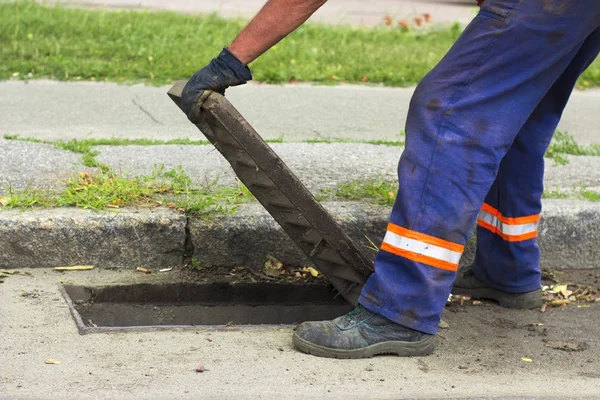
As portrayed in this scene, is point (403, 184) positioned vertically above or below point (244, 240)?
above

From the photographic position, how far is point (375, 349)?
9.92ft

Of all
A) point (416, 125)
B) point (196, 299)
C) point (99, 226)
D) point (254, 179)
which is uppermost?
point (416, 125)

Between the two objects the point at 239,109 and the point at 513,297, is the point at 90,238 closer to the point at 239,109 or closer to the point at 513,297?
the point at 513,297

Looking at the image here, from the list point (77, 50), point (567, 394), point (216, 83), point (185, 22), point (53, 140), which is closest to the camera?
point (567, 394)

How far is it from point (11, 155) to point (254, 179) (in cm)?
151

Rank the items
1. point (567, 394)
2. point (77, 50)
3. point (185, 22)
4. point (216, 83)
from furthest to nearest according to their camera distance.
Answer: point (185, 22) < point (77, 50) < point (216, 83) < point (567, 394)

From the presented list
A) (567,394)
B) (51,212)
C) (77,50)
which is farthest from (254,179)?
(77,50)

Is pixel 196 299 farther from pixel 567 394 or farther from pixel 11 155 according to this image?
pixel 567 394

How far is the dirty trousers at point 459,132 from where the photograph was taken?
2908 mm

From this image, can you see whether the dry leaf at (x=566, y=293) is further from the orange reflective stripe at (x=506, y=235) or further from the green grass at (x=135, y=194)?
the green grass at (x=135, y=194)

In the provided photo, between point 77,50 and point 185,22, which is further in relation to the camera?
point 185,22

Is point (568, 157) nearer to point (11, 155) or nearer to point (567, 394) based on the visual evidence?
point (567, 394)

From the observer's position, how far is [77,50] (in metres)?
6.45

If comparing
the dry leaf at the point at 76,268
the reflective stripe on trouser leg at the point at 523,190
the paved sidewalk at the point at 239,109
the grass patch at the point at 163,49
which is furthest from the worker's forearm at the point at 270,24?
the grass patch at the point at 163,49
